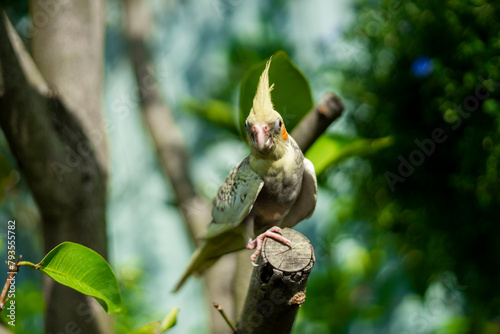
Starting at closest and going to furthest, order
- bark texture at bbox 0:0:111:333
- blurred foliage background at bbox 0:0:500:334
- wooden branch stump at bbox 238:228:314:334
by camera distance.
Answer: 1. wooden branch stump at bbox 238:228:314:334
2. bark texture at bbox 0:0:111:333
3. blurred foliage background at bbox 0:0:500:334

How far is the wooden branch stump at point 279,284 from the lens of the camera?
1.78ft

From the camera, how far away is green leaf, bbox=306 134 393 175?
3.05 ft

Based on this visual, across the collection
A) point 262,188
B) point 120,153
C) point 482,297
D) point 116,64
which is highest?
point 262,188

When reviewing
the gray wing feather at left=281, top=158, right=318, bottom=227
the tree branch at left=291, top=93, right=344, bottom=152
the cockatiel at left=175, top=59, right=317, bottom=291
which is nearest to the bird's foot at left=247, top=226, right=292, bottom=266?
the cockatiel at left=175, top=59, right=317, bottom=291

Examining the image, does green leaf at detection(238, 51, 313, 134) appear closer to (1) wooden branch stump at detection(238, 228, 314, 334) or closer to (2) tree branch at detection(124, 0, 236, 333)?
(1) wooden branch stump at detection(238, 228, 314, 334)

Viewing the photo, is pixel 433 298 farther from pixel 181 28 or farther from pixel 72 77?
pixel 181 28

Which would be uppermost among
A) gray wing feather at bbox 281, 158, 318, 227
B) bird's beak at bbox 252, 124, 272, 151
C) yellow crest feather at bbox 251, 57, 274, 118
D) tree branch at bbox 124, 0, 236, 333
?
yellow crest feather at bbox 251, 57, 274, 118

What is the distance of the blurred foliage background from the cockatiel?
24 cm

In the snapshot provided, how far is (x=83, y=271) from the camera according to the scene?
0.58m

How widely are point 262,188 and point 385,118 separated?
1.51ft

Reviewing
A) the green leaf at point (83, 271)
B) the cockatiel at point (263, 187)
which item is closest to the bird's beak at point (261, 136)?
the cockatiel at point (263, 187)

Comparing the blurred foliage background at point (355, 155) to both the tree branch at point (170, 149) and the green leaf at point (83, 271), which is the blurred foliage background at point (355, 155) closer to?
the tree branch at point (170, 149)

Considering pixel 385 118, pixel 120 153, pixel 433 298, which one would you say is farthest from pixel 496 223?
pixel 120 153

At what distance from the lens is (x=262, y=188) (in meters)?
0.69
